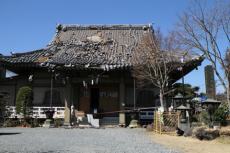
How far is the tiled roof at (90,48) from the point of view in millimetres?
24109

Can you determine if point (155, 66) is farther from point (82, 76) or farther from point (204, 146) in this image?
point (204, 146)

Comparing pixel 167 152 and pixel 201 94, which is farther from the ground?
pixel 201 94

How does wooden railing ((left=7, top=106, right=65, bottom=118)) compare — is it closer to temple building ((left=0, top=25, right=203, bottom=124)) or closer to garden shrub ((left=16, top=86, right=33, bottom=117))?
A: temple building ((left=0, top=25, right=203, bottom=124))

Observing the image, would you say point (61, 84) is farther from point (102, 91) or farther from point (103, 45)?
point (103, 45)

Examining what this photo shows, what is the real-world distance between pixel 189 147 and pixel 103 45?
17.1 m

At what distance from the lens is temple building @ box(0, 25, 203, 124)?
942 inches

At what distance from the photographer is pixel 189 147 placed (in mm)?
12578

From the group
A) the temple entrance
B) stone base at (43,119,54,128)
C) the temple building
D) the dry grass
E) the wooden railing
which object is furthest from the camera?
the temple entrance

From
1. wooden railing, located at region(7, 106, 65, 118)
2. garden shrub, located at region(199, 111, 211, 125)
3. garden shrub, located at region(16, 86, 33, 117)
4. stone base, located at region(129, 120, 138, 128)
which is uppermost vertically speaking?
garden shrub, located at region(16, 86, 33, 117)

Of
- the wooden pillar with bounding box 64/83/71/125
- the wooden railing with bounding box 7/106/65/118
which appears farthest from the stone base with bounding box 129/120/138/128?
the wooden railing with bounding box 7/106/65/118

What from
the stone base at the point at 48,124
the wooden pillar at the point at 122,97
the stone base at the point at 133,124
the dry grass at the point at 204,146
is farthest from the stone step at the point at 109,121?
the dry grass at the point at 204,146

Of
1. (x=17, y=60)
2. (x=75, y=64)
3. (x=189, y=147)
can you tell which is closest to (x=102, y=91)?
(x=75, y=64)

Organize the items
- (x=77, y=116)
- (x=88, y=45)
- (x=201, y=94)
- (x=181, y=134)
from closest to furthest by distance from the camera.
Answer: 1. (x=181, y=134)
2. (x=77, y=116)
3. (x=88, y=45)
4. (x=201, y=94)

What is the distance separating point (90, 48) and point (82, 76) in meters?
3.26
